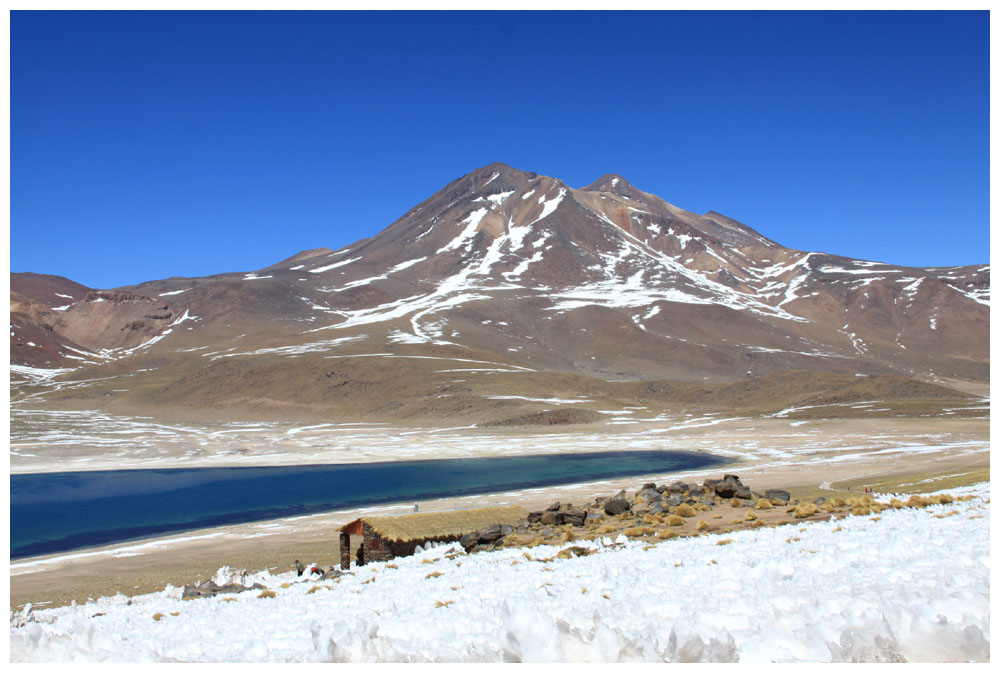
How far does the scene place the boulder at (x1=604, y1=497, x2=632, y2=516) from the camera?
1741cm

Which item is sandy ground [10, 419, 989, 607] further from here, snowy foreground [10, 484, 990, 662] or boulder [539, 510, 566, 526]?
snowy foreground [10, 484, 990, 662]

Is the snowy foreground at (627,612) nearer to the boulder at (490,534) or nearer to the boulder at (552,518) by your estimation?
the boulder at (490,534)

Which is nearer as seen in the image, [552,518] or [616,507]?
[552,518]

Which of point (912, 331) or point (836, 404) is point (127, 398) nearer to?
point (836, 404)

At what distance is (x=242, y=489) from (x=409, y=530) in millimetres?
30827

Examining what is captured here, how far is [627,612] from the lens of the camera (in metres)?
6.54

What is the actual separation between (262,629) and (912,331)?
8429 inches

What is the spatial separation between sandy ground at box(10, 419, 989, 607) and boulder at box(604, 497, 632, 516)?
744 cm

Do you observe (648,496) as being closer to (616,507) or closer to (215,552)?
(616,507)

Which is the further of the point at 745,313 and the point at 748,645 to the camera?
the point at 745,313

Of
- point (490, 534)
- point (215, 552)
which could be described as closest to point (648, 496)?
point (490, 534)

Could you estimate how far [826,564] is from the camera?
830cm

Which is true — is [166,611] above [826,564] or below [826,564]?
below

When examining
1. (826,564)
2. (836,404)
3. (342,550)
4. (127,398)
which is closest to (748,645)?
(826,564)
